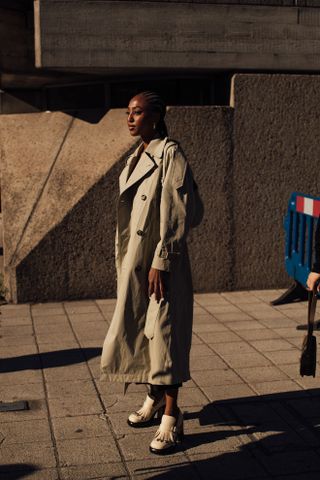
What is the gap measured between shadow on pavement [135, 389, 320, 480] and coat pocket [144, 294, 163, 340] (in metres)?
0.67

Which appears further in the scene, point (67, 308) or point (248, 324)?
point (67, 308)

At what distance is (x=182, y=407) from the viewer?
15.0 feet

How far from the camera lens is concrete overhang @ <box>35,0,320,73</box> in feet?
24.7

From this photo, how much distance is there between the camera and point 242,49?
7.91m

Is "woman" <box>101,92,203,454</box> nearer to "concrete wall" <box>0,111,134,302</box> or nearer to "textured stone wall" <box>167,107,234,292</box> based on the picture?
"concrete wall" <box>0,111,134,302</box>

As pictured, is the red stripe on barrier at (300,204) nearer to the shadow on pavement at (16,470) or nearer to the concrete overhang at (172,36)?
the concrete overhang at (172,36)

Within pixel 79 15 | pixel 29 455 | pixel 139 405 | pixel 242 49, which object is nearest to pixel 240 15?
pixel 242 49

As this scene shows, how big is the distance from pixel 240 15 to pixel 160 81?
71.2 inches

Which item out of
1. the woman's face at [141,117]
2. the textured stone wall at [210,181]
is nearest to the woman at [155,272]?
the woman's face at [141,117]

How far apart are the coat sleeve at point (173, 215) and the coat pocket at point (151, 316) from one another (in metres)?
0.22

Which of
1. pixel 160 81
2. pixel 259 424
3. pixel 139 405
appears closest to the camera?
pixel 259 424

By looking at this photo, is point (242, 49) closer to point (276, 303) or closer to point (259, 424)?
point (276, 303)

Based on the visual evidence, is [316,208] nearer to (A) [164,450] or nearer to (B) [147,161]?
(B) [147,161]

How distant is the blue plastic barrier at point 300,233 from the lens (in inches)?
281
